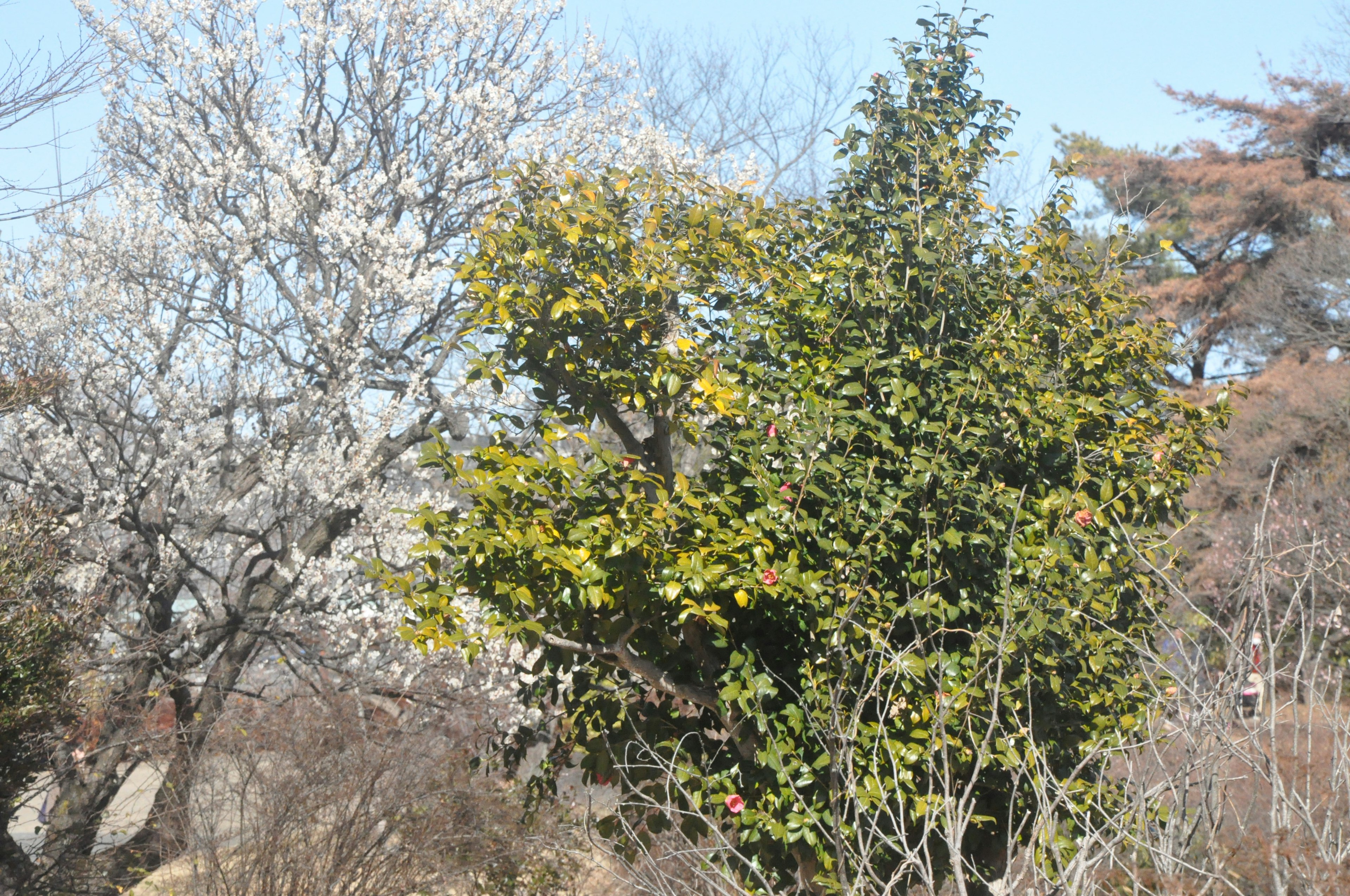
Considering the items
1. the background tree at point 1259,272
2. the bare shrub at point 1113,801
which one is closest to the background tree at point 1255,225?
the background tree at point 1259,272

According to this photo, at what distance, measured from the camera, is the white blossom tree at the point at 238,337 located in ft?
23.2

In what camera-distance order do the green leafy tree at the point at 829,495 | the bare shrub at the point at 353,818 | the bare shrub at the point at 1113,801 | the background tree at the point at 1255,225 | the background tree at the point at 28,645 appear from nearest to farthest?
1. the bare shrub at the point at 1113,801
2. the green leafy tree at the point at 829,495
3. the bare shrub at the point at 353,818
4. the background tree at the point at 28,645
5. the background tree at the point at 1255,225

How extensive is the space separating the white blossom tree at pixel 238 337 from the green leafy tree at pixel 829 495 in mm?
3773

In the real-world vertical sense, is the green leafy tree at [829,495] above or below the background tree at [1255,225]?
below

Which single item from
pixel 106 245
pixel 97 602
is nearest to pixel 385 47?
pixel 106 245

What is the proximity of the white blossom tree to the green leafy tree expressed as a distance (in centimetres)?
377

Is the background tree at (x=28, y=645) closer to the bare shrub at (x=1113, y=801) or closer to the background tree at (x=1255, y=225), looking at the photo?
the bare shrub at (x=1113, y=801)

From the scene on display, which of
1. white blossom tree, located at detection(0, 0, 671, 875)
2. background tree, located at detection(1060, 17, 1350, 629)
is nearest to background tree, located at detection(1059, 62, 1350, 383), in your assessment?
background tree, located at detection(1060, 17, 1350, 629)

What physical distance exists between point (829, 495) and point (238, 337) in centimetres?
616

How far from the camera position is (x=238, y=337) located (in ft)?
25.8

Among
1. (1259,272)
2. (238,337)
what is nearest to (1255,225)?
(1259,272)

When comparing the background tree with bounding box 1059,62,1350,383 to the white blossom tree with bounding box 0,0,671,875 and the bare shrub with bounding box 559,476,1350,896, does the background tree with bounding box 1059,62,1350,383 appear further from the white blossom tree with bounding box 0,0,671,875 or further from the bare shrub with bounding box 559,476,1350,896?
the bare shrub with bounding box 559,476,1350,896

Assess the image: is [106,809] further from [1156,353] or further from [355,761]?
[1156,353]

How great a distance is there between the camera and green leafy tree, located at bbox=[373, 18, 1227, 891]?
3.20m
